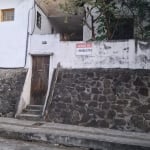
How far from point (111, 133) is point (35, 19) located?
7.38m

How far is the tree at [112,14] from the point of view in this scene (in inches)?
527

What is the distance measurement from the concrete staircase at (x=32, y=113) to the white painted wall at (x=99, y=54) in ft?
6.91

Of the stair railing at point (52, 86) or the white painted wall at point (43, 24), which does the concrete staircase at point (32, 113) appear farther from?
the white painted wall at point (43, 24)

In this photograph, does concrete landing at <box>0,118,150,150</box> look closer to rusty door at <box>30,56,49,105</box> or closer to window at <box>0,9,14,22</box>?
rusty door at <box>30,56,49,105</box>

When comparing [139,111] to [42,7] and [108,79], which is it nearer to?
[108,79]

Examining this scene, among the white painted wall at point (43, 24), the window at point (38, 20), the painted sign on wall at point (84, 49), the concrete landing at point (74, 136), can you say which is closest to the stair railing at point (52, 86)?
the painted sign on wall at point (84, 49)

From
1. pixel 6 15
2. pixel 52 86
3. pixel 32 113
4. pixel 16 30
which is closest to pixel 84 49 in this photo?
pixel 52 86

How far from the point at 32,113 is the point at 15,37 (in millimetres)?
3991

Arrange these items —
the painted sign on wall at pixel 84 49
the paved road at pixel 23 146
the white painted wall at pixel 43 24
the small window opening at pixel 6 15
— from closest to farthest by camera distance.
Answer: the paved road at pixel 23 146, the painted sign on wall at pixel 84 49, the small window opening at pixel 6 15, the white painted wall at pixel 43 24

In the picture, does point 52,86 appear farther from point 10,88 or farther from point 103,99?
point 103,99

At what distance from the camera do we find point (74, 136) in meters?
9.04

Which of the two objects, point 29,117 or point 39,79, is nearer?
point 29,117

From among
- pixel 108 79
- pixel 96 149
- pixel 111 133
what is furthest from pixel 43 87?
pixel 96 149

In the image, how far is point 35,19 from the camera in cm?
1445
